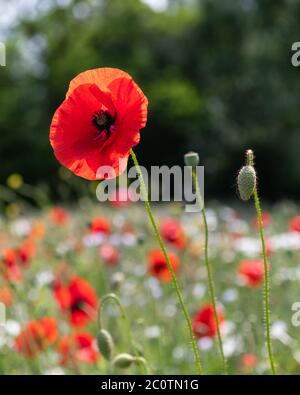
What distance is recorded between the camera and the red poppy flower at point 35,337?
206cm

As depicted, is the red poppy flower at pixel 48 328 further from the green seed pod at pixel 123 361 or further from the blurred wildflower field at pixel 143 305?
the green seed pod at pixel 123 361

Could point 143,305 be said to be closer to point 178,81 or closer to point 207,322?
point 207,322

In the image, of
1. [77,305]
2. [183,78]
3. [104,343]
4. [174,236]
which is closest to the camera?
[104,343]

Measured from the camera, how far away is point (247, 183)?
101 cm

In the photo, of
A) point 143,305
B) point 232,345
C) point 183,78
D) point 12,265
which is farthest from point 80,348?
point 183,78

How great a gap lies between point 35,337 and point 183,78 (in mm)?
14127

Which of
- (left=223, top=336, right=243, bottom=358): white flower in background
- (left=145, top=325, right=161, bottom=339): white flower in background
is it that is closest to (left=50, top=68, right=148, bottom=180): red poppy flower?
(left=145, top=325, right=161, bottom=339): white flower in background

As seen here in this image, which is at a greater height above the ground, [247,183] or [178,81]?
[178,81]

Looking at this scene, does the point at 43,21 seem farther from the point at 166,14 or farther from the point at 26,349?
the point at 26,349

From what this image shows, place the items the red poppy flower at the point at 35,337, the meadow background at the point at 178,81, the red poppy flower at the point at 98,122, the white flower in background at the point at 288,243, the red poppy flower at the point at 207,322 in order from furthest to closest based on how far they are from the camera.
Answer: the meadow background at the point at 178,81 → the white flower in background at the point at 288,243 → the red poppy flower at the point at 207,322 → the red poppy flower at the point at 35,337 → the red poppy flower at the point at 98,122

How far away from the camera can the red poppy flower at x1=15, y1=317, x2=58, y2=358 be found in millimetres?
2059

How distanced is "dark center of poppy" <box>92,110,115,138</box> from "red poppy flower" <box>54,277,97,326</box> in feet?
3.80

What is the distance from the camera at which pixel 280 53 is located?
14.1 meters

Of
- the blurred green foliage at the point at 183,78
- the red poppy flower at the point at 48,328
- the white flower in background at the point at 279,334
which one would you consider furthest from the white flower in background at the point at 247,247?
the blurred green foliage at the point at 183,78
